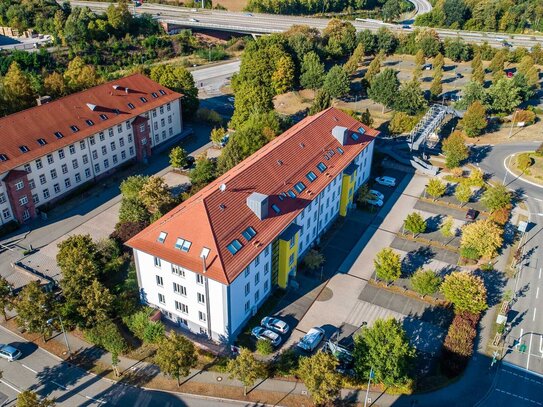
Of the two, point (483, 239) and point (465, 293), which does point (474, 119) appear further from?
point (465, 293)

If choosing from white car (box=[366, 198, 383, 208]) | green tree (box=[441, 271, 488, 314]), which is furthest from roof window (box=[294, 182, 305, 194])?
green tree (box=[441, 271, 488, 314])

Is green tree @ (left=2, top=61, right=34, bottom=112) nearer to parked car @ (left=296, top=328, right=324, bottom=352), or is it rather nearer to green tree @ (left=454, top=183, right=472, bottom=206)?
parked car @ (left=296, top=328, right=324, bottom=352)

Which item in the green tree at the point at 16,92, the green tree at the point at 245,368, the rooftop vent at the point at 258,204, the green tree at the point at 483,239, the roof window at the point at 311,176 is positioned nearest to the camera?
the green tree at the point at 245,368

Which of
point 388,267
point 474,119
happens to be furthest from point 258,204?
point 474,119

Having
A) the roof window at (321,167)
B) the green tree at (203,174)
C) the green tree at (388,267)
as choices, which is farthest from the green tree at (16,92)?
the green tree at (388,267)

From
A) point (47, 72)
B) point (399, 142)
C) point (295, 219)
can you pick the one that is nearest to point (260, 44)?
point (399, 142)

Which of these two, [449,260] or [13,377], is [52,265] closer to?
[13,377]

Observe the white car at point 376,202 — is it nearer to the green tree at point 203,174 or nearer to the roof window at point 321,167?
the roof window at point 321,167
